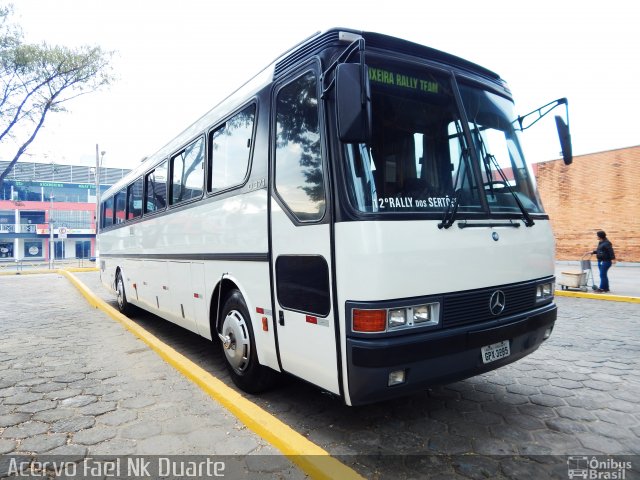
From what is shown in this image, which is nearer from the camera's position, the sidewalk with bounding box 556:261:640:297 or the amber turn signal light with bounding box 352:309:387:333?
the amber turn signal light with bounding box 352:309:387:333

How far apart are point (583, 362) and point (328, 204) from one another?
4.04 m

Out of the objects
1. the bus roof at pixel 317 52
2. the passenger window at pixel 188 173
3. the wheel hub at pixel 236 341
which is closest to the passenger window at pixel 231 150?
the bus roof at pixel 317 52

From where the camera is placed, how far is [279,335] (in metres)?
3.47

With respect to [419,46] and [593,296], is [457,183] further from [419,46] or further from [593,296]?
[593,296]

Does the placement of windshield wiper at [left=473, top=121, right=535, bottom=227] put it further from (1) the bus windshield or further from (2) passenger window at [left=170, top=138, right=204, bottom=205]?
(2) passenger window at [left=170, top=138, right=204, bottom=205]

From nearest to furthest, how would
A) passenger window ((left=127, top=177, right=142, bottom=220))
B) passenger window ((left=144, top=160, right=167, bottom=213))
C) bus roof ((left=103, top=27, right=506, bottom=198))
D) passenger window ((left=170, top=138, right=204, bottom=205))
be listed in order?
bus roof ((left=103, top=27, right=506, bottom=198))
passenger window ((left=170, top=138, right=204, bottom=205))
passenger window ((left=144, top=160, right=167, bottom=213))
passenger window ((left=127, top=177, right=142, bottom=220))

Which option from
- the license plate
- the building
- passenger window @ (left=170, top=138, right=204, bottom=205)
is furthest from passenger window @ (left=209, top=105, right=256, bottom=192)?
the building

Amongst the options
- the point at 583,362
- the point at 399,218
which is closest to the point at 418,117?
the point at 399,218

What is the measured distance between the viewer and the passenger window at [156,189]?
6.47 m

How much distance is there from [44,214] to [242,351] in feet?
179

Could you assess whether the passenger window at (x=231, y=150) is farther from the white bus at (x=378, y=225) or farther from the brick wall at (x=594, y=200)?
the brick wall at (x=594, y=200)

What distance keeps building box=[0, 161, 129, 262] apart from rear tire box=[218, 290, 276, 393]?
4873 cm

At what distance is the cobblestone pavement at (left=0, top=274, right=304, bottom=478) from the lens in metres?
3.10

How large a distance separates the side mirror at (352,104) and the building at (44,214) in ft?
165
